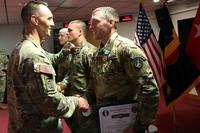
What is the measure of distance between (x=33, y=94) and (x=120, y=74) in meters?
0.74

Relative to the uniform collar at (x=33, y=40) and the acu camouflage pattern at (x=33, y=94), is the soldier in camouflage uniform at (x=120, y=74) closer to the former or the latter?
the acu camouflage pattern at (x=33, y=94)

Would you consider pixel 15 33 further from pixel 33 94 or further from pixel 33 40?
pixel 33 94

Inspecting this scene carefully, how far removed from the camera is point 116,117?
212 cm

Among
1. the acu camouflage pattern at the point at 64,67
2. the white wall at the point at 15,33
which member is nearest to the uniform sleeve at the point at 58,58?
the acu camouflage pattern at the point at 64,67

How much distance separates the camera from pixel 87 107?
2.23 metres

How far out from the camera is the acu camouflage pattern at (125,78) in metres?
2.14

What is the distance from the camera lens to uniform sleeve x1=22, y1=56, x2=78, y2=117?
1.85 m

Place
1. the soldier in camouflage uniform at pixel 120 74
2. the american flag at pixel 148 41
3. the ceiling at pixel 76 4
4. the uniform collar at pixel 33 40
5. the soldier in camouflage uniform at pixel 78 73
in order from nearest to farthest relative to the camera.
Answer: the uniform collar at pixel 33 40 → the soldier in camouflage uniform at pixel 120 74 → the soldier in camouflage uniform at pixel 78 73 → the american flag at pixel 148 41 → the ceiling at pixel 76 4

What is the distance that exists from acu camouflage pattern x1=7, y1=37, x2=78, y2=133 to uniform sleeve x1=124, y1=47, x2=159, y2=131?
0.49 m

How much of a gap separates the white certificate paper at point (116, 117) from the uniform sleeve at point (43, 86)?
1.06 feet

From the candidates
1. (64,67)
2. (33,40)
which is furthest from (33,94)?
(64,67)

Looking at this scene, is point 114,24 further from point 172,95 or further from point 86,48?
point 172,95

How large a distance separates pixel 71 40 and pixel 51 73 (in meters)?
1.81

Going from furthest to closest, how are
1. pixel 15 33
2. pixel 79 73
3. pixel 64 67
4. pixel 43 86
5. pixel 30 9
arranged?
pixel 15 33 → pixel 64 67 → pixel 79 73 → pixel 30 9 → pixel 43 86
